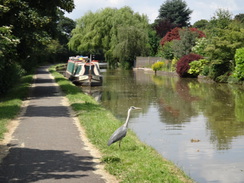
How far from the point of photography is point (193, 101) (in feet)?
77.5

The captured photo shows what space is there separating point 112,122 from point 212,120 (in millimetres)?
5099

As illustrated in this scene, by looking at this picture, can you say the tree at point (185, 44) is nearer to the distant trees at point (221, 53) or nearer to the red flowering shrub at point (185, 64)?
the distant trees at point (221, 53)

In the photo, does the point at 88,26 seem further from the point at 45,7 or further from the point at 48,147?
the point at 48,147

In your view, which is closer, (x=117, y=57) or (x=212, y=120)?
(x=212, y=120)

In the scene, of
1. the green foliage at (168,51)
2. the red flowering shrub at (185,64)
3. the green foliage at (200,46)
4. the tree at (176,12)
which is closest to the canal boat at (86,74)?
the red flowering shrub at (185,64)

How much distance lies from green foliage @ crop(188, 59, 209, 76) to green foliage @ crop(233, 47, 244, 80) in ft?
28.0

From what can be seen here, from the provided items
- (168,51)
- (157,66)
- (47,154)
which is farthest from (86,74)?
(47,154)

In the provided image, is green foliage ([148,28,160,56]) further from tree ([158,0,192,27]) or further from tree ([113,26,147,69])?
tree ([158,0,192,27])

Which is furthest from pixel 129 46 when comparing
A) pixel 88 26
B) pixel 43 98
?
pixel 43 98

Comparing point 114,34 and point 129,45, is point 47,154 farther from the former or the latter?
point 129,45

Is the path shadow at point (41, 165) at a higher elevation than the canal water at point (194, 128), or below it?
higher

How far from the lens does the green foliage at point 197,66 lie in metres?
42.8

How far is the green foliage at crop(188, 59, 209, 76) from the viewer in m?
42.8

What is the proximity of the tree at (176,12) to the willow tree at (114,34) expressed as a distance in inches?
1038
